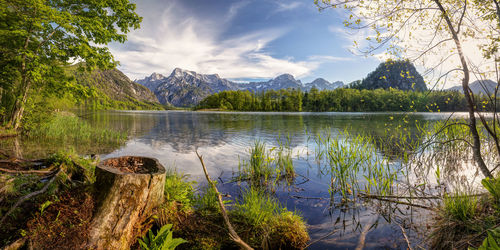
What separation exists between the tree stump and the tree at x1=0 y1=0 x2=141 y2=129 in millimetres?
10918

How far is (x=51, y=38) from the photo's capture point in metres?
12.2

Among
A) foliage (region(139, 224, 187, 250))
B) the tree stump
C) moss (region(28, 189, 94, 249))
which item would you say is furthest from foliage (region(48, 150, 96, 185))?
foliage (region(139, 224, 187, 250))

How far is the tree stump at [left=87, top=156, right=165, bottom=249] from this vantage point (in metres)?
3.11

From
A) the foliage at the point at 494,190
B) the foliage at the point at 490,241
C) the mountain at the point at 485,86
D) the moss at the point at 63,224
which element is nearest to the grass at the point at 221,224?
the moss at the point at 63,224

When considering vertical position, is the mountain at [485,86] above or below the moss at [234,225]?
above

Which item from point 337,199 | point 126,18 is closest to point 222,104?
point 126,18

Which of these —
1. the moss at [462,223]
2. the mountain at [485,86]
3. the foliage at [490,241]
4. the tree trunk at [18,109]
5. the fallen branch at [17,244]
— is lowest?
the moss at [462,223]

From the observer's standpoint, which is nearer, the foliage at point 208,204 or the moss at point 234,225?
the moss at point 234,225

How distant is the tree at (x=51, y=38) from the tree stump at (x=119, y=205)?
1092 centimetres

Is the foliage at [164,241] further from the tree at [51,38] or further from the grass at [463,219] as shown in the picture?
the tree at [51,38]

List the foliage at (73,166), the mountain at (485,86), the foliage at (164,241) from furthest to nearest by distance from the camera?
the foliage at (73,166), the mountain at (485,86), the foliage at (164,241)

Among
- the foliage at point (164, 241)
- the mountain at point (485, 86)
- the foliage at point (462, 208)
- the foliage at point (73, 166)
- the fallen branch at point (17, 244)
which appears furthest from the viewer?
the foliage at point (73, 166)

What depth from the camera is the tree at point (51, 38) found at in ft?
34.1

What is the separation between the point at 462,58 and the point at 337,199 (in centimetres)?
513
